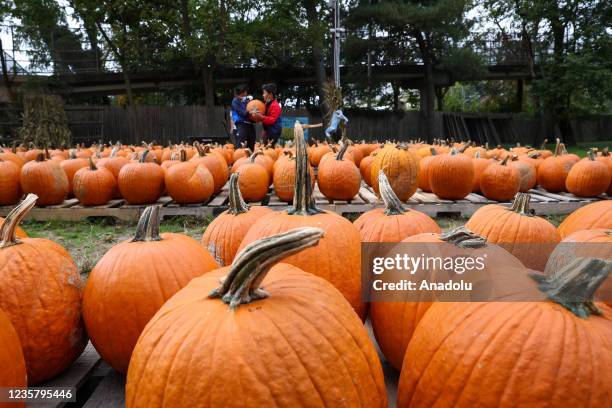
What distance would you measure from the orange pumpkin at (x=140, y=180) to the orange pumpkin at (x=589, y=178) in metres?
5.59

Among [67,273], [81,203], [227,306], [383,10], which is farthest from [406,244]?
[383,10]

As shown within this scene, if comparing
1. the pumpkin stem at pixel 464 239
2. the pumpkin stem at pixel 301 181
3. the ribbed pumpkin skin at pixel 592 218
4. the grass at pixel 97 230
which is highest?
the pumpkin stem at pixel 301 181

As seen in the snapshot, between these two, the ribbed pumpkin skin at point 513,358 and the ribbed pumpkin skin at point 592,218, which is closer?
the ribbed pumpkin skin at point 513,358

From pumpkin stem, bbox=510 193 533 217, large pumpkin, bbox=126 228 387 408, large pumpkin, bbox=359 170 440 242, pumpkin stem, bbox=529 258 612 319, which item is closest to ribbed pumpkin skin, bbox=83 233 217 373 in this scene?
large pumpkin, bbox=126 228 387 408

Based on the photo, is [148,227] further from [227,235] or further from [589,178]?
[589,178]

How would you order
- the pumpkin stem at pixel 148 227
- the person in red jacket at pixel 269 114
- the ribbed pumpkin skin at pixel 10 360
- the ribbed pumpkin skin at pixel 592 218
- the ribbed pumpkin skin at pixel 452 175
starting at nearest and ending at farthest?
the ribbed pumpkin skin at pixel 10 360 → the pumpkin stem at pixel 148 227 → the ribbed pumpkin skin at pixel 592 218 → the ribbed pumpkin skin at pixel 452 175 → the person in red jacket at pixel 269 114

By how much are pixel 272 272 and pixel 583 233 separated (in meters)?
1.29

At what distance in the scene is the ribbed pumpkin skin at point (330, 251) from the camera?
5.17ft

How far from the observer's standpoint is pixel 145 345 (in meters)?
1.05

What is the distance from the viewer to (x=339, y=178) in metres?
5.46

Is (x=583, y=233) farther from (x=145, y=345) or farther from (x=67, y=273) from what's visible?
(x=67, y=273)

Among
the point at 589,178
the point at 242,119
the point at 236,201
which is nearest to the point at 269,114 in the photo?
the point at 242,119

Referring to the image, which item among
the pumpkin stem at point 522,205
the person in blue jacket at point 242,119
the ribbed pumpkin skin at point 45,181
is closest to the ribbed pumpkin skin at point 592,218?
the pumpkin stem at point 522,205

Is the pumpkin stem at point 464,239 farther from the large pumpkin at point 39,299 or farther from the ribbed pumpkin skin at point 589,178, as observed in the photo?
the ribbed pumpkin skin at point 589,178
